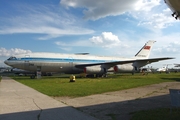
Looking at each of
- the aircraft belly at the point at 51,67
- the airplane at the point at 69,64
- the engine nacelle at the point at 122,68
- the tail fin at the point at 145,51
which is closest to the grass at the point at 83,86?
the aircraft belly at the point at 51,67

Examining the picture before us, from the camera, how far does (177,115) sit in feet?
18.3

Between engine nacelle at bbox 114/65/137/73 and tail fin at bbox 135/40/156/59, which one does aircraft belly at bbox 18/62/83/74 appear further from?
tail fin at bbox 135/40/156/59

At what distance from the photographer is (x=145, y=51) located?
43.4 meters

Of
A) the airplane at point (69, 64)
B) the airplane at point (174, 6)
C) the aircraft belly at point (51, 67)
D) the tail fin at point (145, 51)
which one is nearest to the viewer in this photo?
the airplane at point (174, 6)

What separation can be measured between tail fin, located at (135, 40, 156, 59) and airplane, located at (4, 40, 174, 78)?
885 cm

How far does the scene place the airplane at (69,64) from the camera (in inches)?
1092

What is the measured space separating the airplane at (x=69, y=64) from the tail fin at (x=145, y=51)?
8.85 meters

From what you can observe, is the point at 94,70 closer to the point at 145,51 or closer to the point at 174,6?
the point at 145,51

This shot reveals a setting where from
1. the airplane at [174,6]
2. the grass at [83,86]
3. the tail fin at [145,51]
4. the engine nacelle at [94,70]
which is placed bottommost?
the grass at [83,86]

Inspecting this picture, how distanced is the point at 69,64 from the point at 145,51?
66.2 ft

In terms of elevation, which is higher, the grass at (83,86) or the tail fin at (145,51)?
the tail fin at (145,51)

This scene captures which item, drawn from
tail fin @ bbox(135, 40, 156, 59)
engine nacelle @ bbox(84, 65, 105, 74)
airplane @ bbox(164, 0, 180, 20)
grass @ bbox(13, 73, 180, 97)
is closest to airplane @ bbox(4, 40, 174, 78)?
engine nacelle @ bbox(84, 65, 105, 74)

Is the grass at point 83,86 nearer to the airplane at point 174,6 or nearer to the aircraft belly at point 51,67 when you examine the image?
the aircraft belly at point 51,67

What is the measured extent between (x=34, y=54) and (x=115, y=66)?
1290 cm
